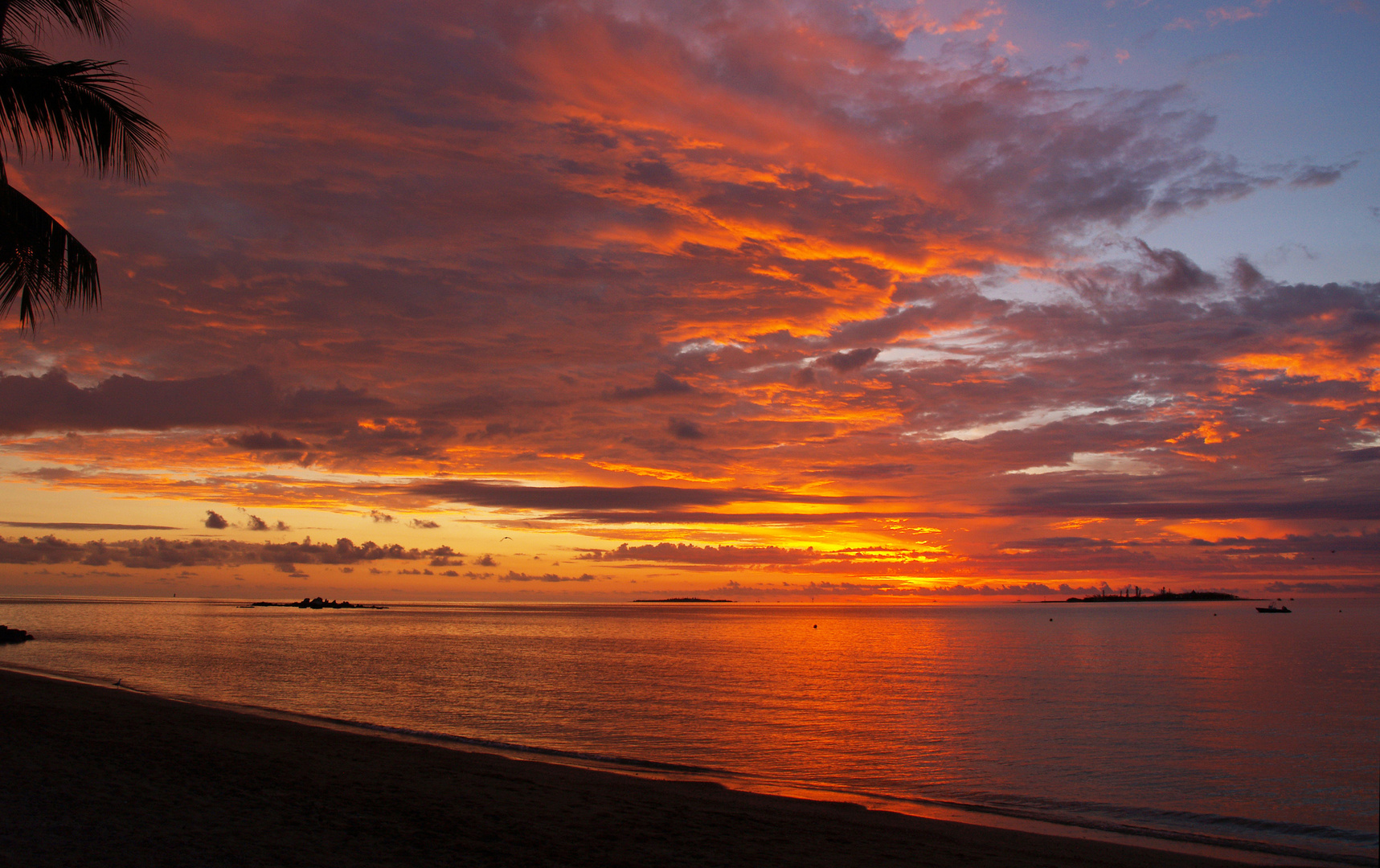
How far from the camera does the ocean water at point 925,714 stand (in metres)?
20.0

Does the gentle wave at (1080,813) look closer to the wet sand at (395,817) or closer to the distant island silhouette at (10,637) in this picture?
the wet sand at (395,817)

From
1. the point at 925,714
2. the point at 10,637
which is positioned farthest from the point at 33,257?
the point at 10,637

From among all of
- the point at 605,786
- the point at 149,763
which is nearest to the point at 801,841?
the point at 605,786

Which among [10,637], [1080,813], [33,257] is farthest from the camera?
[10,637]

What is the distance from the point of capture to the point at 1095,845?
50.1 feet

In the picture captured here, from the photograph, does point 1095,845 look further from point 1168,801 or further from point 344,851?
point 344,851

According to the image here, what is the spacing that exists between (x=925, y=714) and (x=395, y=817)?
89.0ft

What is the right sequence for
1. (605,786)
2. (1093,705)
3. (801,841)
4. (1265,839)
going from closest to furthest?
(801,841) < (1265,839) < (605,786) < (1093,705)

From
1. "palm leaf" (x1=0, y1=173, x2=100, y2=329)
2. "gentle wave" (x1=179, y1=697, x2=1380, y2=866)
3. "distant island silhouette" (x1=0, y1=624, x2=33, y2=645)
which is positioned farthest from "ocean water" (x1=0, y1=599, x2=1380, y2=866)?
"palm leaf" (x1=0, y1=173, x2=100, y2=329)

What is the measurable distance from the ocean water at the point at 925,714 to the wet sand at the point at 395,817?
458 centimetres

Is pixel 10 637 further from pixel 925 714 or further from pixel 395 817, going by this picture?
pixel 395 817

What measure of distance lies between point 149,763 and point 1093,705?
1466 inches

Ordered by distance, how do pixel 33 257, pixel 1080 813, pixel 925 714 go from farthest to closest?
pixel 925 714
pixel 1080 813
pixel 33 257

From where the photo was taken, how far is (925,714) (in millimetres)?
34844
